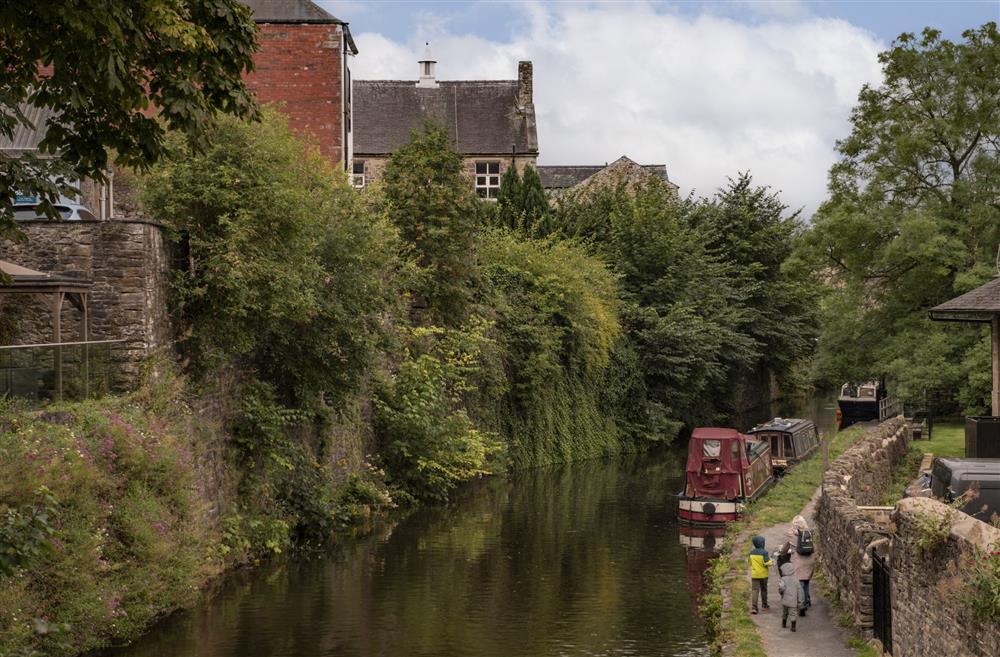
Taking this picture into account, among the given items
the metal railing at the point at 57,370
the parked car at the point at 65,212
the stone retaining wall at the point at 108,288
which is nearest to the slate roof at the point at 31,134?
the parked car at the point at 65,212

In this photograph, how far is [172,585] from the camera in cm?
1700

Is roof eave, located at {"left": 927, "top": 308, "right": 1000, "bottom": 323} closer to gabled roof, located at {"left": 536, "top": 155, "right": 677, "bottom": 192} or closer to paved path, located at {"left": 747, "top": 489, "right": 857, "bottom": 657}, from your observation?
paved path, located at {"left": 747, "top": 489, "right": 857, "bottom": 657}

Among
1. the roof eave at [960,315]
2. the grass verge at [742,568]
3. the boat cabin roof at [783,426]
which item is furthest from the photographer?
the boat cabin roof at [783,426]

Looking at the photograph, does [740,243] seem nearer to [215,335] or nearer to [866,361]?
[866,361]

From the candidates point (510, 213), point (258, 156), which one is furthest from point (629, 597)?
point (510, 213)

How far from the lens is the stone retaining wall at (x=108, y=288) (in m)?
19.1

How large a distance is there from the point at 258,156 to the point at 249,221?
1.24m

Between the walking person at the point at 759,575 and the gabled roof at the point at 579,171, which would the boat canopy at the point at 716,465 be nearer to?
the walking person at the point at 759,575

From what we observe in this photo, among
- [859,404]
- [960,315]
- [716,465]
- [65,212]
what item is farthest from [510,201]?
[65,212]

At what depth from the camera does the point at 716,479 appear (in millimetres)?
27797

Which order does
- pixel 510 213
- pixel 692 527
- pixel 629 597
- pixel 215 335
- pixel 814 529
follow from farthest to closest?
1. pixel 510 213
2. pixel 692 527
3. pixel 814 529
4. pixel 215 335
5. pixel 629 597

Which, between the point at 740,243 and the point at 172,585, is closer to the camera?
the point at 172,585

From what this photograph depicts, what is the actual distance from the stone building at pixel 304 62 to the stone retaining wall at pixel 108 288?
56.4 ft

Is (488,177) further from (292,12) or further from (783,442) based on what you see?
(783,442)
